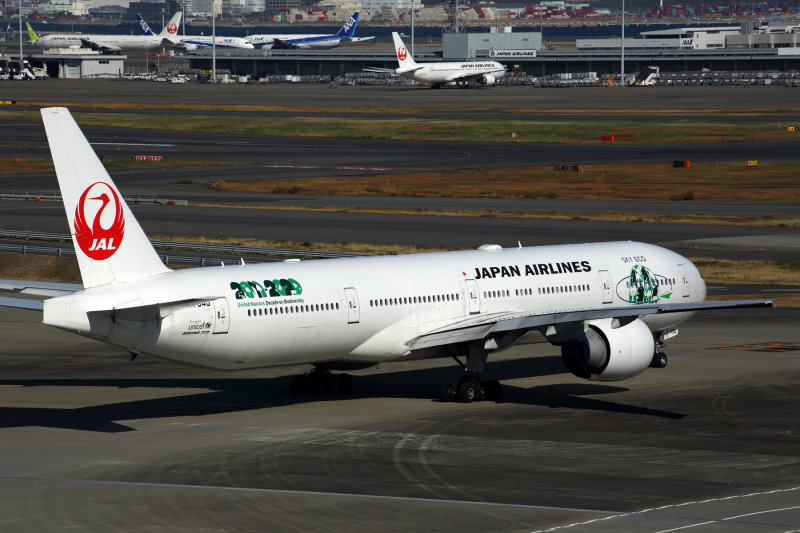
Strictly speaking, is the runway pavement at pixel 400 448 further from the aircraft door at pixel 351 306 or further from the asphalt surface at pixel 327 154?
the asphalt surface at pixel 327 154

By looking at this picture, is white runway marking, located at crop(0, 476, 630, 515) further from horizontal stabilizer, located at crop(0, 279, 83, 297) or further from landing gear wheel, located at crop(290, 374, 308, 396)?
landing gear wheel, located at crop(290, 374, 308, 396)

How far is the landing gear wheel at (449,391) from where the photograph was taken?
1642 inches

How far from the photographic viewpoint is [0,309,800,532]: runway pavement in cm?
2788

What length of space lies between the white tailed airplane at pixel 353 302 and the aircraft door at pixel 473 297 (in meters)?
0.06

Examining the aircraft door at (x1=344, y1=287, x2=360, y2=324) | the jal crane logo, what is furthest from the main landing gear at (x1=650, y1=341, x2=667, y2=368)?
the jal crane logo

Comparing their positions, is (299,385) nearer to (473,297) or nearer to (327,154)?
(473,297)

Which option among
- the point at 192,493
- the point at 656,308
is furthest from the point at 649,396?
the point at 192,493

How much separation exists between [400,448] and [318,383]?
8.72 m

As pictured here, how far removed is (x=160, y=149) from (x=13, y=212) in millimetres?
52350

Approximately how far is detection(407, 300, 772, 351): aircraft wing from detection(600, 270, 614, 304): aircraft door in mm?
4970

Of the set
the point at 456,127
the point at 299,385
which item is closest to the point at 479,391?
the point at 299,385

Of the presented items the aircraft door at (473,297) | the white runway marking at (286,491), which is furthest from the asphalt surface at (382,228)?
the white runway marking at (286,491)

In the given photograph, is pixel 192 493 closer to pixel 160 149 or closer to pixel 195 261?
pixel 195 261

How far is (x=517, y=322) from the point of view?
40.1m
